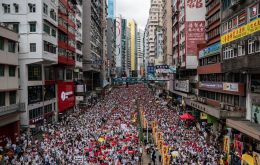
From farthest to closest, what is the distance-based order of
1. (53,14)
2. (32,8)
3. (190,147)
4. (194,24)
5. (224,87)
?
(194,24)
(53,14)
(32,8)
(224,87)
(190,147)

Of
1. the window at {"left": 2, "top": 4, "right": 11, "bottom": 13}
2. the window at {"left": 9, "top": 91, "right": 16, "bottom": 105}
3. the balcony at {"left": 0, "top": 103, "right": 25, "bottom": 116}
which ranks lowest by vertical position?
the balcony at {"left": 0, "top": 103, "right": 25, "bottom": 116}

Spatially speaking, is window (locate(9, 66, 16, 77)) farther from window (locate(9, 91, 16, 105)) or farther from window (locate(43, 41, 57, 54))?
window (locate(43, 41, 57, 54))

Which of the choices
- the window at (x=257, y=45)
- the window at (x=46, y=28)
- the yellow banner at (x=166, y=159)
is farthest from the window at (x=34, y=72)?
the window at (x=257, y=45)

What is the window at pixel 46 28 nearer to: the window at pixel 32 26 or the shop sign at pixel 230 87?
the window at pixel 32 26

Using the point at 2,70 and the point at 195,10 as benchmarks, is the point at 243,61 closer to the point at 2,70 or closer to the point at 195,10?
the point at 2,70

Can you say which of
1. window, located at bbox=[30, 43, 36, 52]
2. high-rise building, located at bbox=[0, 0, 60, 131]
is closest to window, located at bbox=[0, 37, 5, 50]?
high-rise building, located at bbox=[0, 0, 60, 131]

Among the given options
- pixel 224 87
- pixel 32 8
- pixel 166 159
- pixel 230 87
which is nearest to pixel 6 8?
pixel 32 8

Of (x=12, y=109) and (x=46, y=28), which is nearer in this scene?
(x=12, y=109)
